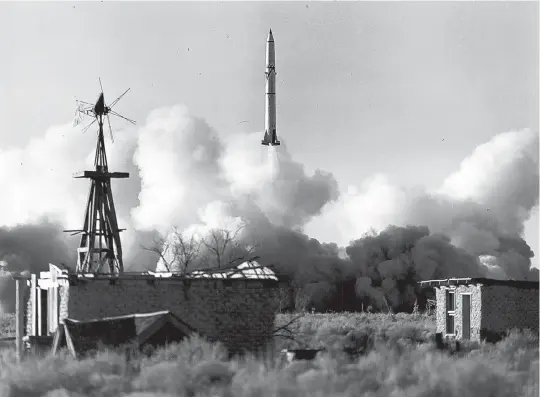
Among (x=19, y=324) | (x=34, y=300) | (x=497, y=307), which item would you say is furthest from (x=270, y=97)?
(x=19, y=324)

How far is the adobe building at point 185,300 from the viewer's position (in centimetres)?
2461

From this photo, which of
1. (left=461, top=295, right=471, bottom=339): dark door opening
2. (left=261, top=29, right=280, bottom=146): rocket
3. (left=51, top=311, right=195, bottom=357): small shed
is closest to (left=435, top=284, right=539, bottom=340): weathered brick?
(left=461, top=295, right=471, bottom=339): dark door opening

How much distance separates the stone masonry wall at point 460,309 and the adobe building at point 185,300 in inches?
357

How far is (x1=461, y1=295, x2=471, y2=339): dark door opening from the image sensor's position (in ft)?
108

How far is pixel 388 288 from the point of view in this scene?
217 ft

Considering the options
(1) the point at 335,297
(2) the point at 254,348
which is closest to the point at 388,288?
(1) the point at 335,297

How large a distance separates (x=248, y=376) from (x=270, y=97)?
118 feet

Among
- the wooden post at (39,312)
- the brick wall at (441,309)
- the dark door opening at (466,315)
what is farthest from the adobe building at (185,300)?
the brick wall at (441,309)

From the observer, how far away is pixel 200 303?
25.5 metres

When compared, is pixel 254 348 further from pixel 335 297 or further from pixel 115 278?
pixel 335 297

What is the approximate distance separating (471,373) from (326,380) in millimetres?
3311

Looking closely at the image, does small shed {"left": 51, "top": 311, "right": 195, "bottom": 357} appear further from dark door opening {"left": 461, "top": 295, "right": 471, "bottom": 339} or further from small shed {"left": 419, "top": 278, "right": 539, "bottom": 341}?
dark door opening {"left": 461, "top": 295, "right": 471, "bottom": 339}

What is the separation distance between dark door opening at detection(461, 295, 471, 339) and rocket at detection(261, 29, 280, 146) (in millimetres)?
22716

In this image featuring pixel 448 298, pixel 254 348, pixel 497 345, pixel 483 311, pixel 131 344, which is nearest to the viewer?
pixel 131 344
